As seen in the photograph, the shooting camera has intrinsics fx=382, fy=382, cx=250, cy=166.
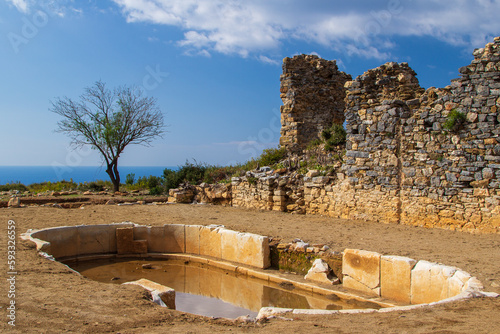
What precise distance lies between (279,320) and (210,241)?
469 cm

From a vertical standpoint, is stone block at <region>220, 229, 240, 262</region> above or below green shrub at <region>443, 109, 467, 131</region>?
below

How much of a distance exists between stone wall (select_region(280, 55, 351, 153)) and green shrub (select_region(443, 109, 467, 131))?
671 centimetres

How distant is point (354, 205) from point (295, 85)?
626cm

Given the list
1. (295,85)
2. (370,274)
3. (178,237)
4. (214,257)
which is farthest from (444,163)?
(295,85)

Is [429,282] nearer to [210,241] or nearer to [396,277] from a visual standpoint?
[396,277]

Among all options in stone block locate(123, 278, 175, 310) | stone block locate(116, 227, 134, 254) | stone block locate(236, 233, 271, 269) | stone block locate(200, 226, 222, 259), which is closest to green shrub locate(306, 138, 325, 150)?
stone block locate(200, 226, 222, 259)

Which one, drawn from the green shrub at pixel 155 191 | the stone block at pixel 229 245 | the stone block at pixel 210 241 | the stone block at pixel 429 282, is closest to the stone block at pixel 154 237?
the stone block at pixel 210 241

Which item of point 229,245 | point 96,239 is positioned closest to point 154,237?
point 96,239

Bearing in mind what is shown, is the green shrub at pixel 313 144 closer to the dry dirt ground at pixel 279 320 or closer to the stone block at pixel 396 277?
the dry dirt ground at pixel 279 320

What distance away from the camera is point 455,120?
8.41 m

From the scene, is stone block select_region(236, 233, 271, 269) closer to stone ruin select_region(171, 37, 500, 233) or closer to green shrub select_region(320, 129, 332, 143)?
stone ruin select_region(171, 37, 500, 233)

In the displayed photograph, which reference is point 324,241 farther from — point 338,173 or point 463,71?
point 463,71

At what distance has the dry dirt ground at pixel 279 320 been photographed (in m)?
3.67

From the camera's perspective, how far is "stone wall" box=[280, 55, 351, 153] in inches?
580
